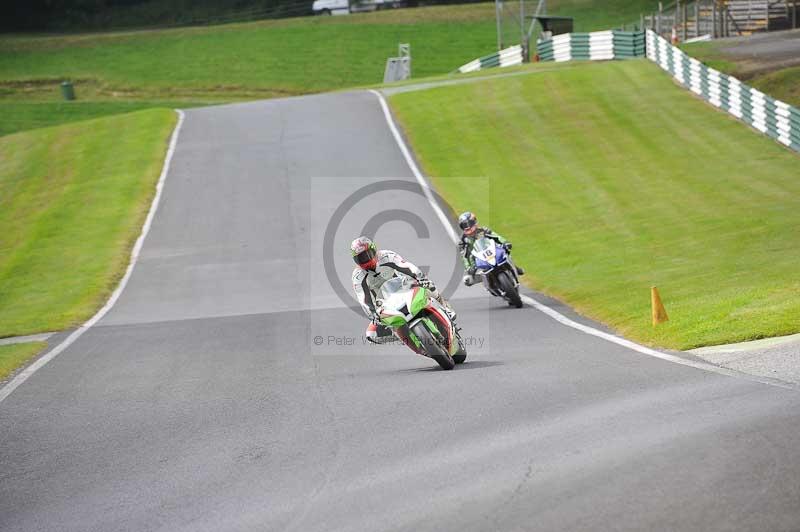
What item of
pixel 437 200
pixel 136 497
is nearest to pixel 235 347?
pixel 136 497

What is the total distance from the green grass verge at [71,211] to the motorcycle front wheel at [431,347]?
11.2 metres

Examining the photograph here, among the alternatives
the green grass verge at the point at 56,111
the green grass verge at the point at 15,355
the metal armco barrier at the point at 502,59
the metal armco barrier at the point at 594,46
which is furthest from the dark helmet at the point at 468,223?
the green grass verge at the point at 56,111

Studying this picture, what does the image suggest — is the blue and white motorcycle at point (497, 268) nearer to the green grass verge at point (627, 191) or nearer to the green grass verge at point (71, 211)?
the green grass verge at point (627, 191)

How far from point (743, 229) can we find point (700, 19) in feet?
123

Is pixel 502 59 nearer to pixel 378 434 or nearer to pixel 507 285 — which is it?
pixel 507 285

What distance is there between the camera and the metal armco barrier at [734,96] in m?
33.3

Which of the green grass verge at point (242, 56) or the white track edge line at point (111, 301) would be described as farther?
the green grass verge at point (242, 56)

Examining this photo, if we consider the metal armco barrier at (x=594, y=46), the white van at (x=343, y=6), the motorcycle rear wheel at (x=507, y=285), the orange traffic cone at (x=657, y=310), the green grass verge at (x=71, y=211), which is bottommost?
the green grass verge at (x=71, y=211)

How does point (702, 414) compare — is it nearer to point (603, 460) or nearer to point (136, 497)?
point (603, 460)

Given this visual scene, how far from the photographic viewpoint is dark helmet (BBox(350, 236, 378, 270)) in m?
13.2

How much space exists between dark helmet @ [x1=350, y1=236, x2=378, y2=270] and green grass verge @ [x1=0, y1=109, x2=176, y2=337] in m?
10.6

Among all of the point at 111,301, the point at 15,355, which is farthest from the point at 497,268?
the point at 111,301

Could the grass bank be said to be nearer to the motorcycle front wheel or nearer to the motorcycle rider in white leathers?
the motorcycle rider in white leathers

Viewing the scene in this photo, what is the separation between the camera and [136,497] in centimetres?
889
